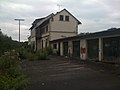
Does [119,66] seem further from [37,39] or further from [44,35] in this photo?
[37,39]

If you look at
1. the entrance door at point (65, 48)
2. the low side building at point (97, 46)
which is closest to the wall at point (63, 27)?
the entrance door at point (65, 48)

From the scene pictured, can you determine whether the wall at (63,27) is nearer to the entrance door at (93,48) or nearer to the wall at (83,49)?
the wall at (83,49)

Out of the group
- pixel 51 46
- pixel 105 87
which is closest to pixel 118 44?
pixel 105 87

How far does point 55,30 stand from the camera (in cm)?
5306

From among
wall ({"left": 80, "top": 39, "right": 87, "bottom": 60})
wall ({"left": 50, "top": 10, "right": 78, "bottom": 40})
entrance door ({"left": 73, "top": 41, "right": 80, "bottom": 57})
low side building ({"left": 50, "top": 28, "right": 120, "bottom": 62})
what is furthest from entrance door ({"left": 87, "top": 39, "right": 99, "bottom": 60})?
wall ({"left": 50, "top": 10, "right": 78, "bottom": 40})

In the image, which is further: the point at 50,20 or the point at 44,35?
the point at 44,35

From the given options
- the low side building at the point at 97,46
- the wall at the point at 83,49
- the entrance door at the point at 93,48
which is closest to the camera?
the low side building at the point at 97,46

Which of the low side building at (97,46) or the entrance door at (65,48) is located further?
the entrance door at (65,48)

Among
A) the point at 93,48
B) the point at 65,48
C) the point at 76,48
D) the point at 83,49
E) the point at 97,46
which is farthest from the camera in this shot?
the point at 65,48

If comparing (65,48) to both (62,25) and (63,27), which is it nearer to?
(63,27)

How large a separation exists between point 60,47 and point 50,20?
954 cm

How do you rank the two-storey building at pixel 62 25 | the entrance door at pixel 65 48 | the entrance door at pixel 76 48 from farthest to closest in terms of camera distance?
1. the two-storey building at pixel 62 25
2. the entrance door at pixel 65 48
3. the entrance door at pixel 76 48

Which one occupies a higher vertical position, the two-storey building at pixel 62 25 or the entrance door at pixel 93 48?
the two-storey building at pixel 62 25

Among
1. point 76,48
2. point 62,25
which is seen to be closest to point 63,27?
point 62,25
